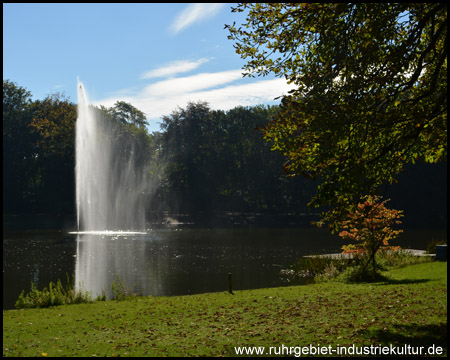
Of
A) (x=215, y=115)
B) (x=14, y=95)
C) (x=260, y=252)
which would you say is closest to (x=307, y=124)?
(x=260, y=252)

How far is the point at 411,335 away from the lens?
12023 mm

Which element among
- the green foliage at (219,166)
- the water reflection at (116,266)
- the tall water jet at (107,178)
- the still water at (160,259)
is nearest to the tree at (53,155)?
the tall water jet at (107,178)

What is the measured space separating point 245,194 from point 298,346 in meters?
88.8

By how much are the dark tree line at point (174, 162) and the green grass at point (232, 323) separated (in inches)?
2912

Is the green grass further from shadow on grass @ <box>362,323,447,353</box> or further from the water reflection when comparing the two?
the water reflection

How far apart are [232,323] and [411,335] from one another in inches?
197

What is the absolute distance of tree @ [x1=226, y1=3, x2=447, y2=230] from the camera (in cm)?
1395

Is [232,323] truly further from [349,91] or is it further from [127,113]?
[127,113]

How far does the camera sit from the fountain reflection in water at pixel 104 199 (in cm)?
3712

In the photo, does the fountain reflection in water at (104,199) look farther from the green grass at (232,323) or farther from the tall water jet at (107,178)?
the green grass at (232,323)

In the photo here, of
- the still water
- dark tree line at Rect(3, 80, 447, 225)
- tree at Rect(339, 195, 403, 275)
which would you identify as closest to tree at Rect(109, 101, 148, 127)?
dark tree line at Rect(3, 80, 447, 225)

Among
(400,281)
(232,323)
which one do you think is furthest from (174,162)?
(232,323)

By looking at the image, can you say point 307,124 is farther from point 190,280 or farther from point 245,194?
point 245,194

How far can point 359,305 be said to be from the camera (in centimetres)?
1634
